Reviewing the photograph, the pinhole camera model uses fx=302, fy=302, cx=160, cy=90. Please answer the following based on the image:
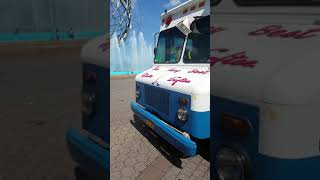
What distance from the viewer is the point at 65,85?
4.49 feet

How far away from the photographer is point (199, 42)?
3.95 metres

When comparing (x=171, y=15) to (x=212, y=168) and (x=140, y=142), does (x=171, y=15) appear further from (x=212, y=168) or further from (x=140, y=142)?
(x=212, y=168)

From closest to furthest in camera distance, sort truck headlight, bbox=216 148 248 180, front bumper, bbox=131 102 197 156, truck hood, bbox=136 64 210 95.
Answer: truck headlight, bbox=216 148 248 180 < front bumper, bbox=131 102 197 156 < truck hood, bbox=136 64 210 95

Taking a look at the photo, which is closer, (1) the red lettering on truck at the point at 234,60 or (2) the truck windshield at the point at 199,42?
(1) the red lettering on truck at the point at 234,60

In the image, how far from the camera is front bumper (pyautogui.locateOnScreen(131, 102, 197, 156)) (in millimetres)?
3138

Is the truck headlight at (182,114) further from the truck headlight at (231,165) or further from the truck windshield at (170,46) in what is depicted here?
the truck headlight at (231,165)

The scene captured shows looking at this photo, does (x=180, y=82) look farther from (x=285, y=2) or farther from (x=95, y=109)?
(x=95, y=109)

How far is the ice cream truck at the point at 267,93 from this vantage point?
121cm

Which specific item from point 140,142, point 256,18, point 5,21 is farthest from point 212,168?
point 140,142

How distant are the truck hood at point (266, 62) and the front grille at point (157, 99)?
2.40m

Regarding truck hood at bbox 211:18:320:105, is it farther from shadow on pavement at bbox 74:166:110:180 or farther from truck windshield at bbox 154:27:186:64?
truck windshield at bbox 154:27:186:64

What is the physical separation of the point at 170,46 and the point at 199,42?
827 millimetres

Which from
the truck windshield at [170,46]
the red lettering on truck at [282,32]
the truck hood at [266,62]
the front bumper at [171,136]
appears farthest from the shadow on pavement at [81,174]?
the truck windshield at [170,46]

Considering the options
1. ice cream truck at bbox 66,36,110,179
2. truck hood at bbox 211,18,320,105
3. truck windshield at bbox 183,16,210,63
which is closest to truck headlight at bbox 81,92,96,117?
ice cream truck at bbox 66,36,110,179
